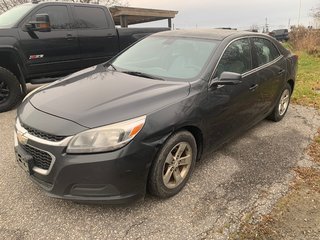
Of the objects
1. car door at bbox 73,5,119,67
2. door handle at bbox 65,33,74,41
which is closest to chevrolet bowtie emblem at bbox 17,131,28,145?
door handle at bbox 65,33,74,41

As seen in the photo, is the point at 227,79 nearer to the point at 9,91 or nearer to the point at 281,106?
the point at 281,106

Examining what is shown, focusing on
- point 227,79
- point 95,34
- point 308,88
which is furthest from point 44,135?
point 308,88

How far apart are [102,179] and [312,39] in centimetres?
1696

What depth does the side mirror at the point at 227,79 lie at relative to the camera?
325cm

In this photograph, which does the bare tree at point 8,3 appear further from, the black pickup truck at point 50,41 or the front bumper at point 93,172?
the front bumper at point 93,172

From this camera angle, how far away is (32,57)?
5641 mm

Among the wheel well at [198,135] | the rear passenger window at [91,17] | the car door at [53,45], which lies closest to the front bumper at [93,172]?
the wheel well at [198,135]

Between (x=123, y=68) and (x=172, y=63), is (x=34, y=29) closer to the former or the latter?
(x=123, y=68)

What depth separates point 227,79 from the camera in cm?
327

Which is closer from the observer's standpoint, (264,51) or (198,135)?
(198,135)

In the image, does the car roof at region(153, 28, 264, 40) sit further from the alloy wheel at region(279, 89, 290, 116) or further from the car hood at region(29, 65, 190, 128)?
the alloy wheel at region(279, 89, 290, 116)

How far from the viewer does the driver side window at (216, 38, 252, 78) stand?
140 inches

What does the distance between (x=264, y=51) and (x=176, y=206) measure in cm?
280

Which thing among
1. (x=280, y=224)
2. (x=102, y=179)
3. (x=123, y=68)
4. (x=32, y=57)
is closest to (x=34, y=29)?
(x=32, y=57)
